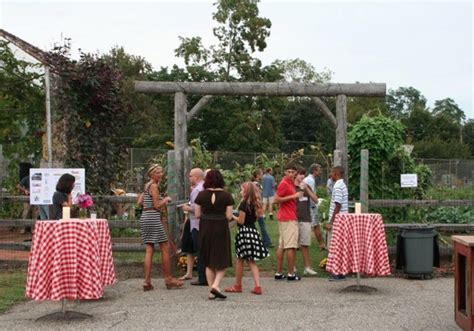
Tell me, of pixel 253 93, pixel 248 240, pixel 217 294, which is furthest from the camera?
pixel 253 93

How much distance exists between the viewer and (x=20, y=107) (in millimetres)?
13984

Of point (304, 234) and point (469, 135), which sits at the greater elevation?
point (469, 135)

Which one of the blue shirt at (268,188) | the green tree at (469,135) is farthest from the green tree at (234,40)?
the green tree at (469,135)

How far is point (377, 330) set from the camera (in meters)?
7.09

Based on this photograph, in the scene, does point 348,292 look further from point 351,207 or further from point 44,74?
point 44,74

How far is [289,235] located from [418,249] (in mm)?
2075

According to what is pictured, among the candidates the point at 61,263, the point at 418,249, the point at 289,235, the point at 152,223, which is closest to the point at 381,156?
the point at 418,249

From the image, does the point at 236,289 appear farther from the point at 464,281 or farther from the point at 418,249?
the point at 464,281

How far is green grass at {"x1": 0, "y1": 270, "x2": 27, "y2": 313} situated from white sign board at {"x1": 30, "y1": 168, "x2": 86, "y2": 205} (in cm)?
124

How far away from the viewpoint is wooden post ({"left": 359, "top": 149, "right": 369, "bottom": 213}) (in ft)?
35.7

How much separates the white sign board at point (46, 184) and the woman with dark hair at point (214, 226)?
8.66 feet

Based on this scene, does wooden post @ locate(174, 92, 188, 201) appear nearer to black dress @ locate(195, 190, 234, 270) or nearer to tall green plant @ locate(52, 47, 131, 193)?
tall green plant @ locate(52, 47, 131, 193)

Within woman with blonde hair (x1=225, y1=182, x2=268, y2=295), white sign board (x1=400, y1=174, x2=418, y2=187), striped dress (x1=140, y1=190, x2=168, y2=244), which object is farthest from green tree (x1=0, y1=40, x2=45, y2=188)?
white sign board (x1=400, y1=174, x2=418, y2=187)

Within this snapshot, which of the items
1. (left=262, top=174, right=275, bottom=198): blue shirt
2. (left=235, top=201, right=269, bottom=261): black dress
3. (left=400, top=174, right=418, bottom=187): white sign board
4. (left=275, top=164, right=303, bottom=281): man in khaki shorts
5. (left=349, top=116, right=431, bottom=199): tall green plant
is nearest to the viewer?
(left=235, top=201, right=269, bottom=261): black dress
